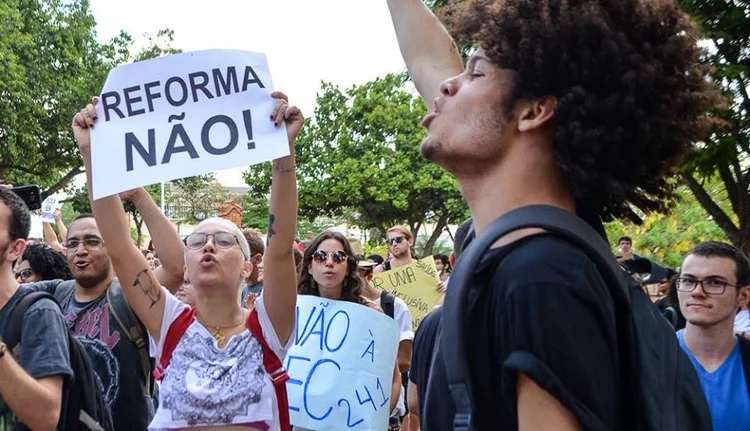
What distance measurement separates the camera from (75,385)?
3172 mm

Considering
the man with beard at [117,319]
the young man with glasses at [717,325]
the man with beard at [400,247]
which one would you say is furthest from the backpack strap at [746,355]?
the man with beard at [400,247]

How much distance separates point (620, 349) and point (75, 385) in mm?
2263

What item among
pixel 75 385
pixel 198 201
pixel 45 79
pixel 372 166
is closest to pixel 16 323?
pixel 75 385

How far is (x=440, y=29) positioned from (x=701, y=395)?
142 centimetres

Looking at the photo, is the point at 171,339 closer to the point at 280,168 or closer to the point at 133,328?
the point at 133,328

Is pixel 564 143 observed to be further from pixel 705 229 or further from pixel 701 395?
pixel 705 229

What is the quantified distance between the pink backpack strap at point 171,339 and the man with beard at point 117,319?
619 millimetres

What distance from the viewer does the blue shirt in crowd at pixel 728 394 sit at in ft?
11.8

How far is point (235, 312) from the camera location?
12.2 feet

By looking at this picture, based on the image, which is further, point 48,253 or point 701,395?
point 48,253

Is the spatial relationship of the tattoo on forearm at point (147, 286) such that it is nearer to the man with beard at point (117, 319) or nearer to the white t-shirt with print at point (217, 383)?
the white t-shirt with print at point (217, 383)

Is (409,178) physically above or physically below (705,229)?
above

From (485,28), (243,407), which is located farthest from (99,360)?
(485,28)

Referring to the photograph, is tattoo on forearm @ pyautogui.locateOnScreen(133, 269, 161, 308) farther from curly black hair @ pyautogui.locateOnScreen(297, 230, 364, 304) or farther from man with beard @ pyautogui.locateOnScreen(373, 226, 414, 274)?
man with beard @ pyautogui.locateOnScreen(373, 226, 414, 274)
